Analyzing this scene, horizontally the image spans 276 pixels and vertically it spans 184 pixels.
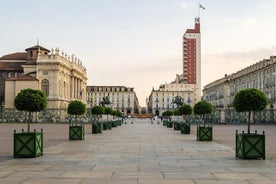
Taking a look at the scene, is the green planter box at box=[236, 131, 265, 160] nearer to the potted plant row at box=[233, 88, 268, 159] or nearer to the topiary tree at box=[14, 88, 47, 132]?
the potted plant row at box=[233, 88, 268, 159]

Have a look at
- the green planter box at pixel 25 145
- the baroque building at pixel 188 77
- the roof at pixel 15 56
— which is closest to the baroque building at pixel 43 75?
the roof at pixel 15 56

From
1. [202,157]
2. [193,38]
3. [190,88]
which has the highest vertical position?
[193,38]

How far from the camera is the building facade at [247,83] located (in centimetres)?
8456

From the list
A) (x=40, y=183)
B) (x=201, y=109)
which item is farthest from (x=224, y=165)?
(x=201, y=109)

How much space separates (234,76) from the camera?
11806 centimetres

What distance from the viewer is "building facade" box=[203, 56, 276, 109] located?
84562 millimetres

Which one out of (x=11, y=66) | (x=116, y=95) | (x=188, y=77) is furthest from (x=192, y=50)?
(x=11, y=66)

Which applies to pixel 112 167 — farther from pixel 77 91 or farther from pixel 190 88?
pixel 190 88

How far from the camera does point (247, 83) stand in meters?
102

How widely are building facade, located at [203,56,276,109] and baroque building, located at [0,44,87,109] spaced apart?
134ft

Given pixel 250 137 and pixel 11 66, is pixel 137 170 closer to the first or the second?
pixel 250 137

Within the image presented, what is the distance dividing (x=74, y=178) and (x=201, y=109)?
24195 mm

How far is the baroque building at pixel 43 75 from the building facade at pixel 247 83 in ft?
134

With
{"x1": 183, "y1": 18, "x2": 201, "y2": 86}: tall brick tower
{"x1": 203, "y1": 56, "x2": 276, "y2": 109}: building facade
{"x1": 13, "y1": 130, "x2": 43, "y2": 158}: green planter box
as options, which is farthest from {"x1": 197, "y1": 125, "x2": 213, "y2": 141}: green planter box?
{"x1": 183, "y1": 18, "x2": 201, "y2": 86}: tall brick tower
